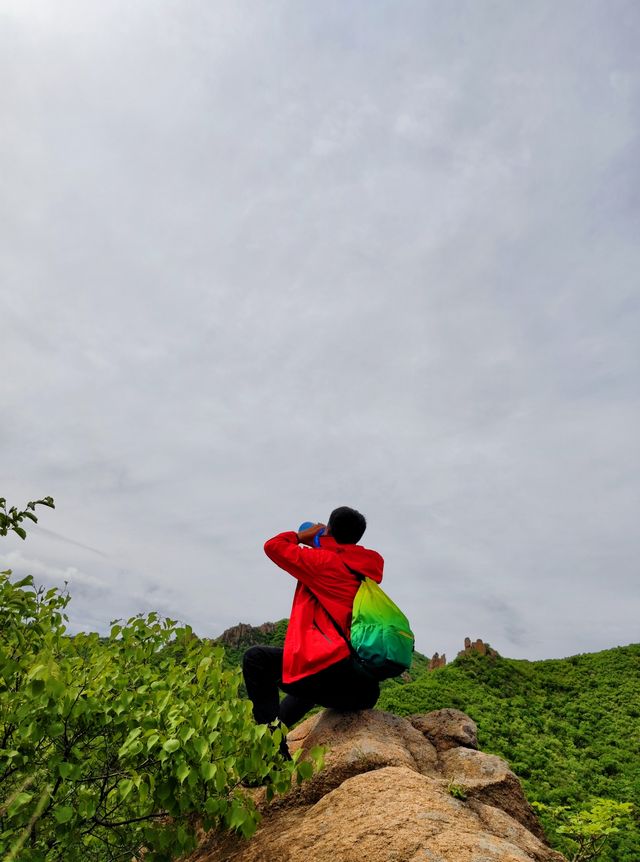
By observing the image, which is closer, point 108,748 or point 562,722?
point 108,748

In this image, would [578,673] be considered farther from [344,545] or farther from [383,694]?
[344,545]

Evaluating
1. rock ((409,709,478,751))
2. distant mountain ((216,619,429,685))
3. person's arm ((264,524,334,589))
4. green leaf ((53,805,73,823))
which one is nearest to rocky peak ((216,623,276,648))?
distant mountain ((216,619,429,685))

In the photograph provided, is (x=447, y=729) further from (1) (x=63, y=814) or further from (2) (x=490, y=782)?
(1) (x=63, y=814)

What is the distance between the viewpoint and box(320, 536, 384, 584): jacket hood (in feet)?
18.3

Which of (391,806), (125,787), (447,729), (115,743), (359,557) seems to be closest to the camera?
(125,787)

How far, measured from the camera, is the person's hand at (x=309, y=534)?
5770 mm

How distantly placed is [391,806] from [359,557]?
2224 millimetres

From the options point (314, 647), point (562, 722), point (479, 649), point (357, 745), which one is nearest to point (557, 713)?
point (562, 722)

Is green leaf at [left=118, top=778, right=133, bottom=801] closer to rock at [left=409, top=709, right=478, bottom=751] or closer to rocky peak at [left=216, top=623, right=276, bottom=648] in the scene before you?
rock at [left=409, top=709, right=478, bottom=751]

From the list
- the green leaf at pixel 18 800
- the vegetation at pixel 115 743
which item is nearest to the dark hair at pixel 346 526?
the vegetation at pixel 115 743

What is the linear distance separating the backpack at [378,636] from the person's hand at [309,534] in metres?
0.75

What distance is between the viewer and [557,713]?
831 inches

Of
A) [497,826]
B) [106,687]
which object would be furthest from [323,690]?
[106,687]

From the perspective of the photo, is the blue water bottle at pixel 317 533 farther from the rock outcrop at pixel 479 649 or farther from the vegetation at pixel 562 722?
the rock outcrop at pixel 479 649
